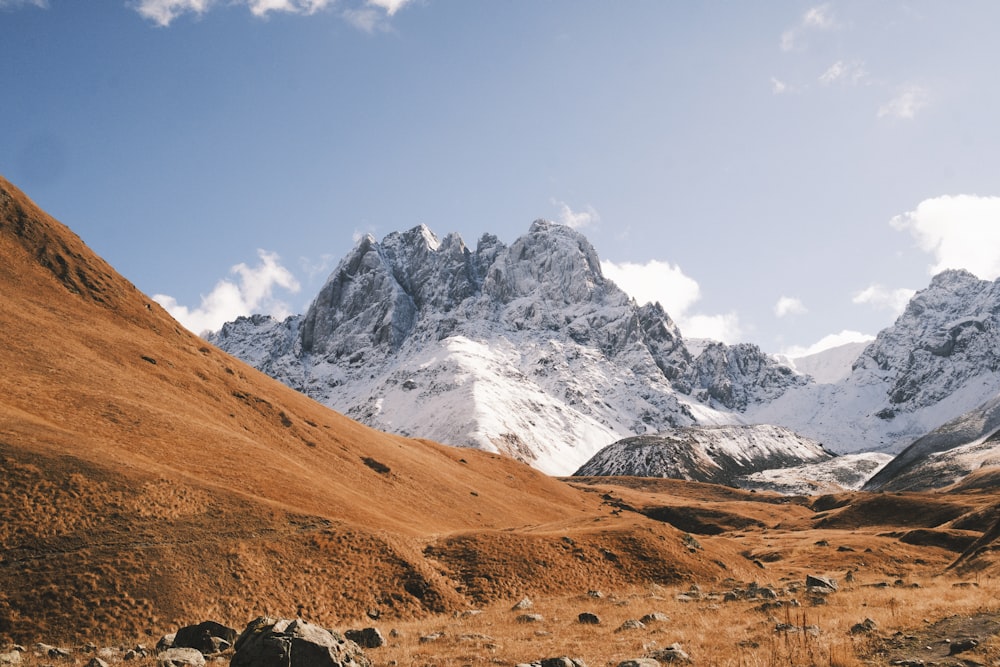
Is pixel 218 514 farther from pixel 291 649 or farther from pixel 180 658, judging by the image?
pixel 291 649

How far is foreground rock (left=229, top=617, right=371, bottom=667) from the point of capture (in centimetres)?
1473

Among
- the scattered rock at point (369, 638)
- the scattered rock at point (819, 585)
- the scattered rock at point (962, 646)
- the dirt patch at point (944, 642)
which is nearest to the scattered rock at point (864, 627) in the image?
the dirt patch at point (944, 642)

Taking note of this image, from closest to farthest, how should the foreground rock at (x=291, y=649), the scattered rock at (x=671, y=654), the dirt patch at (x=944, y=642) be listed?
1. the dirt patch at (x=944, y=642)
2. the foreground rock at (x=291, y=649)
3. the scattered rock at (x=671, y=654)

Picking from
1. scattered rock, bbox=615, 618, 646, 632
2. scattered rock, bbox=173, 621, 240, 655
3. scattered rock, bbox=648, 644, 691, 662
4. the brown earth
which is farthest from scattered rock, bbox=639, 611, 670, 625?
scattered rock, bbox=173, 621, 240, 655

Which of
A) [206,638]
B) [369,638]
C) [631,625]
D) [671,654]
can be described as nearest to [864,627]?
[671,654]

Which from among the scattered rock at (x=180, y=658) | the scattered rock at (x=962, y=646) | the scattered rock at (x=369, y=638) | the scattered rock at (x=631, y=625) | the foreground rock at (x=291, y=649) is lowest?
the scattered rock at (x=180, y=658)

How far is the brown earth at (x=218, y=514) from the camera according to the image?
28031 mm

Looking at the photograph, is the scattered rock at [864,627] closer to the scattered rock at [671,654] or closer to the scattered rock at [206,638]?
the scattered rock at [671,654]

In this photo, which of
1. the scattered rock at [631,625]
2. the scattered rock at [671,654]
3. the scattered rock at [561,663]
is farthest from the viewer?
the scattered rock at [631,625]

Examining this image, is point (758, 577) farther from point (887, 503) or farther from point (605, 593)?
point (887, 503)

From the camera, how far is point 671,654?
54.6 ft

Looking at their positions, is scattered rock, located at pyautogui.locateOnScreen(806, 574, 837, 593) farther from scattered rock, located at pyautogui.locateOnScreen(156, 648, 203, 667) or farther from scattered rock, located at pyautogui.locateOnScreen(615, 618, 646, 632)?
scattered rock, located at pyautogui.locateOnScreen(156, 648, 203, 667)

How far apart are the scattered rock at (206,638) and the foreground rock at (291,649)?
5181 millimetres

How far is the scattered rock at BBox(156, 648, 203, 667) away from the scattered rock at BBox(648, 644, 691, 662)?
43.3ft
